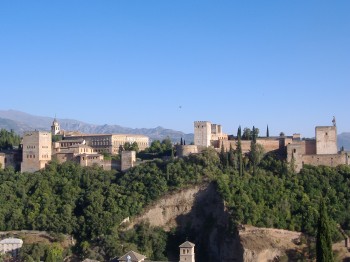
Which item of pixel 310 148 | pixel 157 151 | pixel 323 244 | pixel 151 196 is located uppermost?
pixel 310 148

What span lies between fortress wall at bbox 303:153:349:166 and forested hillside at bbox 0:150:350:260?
2.52 ft

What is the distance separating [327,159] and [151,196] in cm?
1376

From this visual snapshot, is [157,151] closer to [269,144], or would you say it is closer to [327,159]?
[269,144]

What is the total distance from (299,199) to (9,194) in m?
22.1

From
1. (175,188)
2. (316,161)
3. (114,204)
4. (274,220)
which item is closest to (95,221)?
(114,204)

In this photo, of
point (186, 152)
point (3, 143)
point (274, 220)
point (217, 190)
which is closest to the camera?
point (274, 220)

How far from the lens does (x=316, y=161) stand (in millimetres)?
52625

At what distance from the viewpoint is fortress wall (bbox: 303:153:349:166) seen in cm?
5244

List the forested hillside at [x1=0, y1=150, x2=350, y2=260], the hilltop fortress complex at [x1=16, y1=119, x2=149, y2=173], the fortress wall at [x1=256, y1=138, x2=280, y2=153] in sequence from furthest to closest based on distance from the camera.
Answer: the hilltop fortress complex at [x1=16, y1=119, x2=149, y2=173]
the fortress wall at [x1=256, y1=138, x2=280, y2=153]
the forested hillside at [x1=0, y1=150, x2=350, y2=260]

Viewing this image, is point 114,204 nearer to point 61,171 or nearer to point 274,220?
point 61,171

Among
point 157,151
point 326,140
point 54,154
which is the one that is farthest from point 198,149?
point 54,154

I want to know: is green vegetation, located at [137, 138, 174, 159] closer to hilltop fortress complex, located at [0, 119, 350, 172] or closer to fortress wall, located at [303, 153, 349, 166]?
hilltop fortress complex, located at [0, 119, 350, 172]

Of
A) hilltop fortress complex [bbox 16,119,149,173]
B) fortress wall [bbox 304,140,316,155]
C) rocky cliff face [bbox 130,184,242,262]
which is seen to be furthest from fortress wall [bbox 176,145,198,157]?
fortress wall [bbox 304,140,316,155]

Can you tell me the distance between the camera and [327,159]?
5250cm
